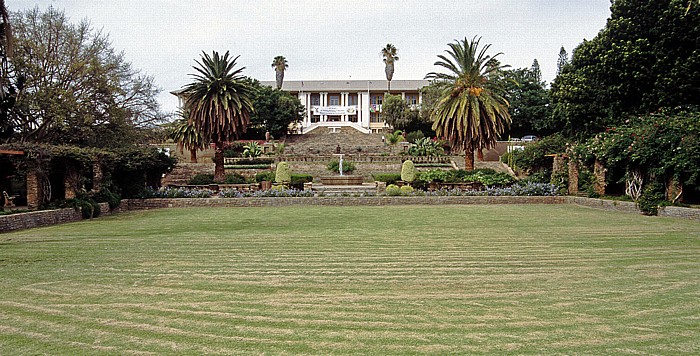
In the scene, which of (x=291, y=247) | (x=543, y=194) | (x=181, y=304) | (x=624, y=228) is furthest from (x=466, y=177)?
(x=181, y=304)

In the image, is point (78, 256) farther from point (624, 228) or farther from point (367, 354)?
point (624, 228)

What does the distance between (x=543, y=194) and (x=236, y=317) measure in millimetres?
18881

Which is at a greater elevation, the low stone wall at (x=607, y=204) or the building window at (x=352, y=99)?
the building window at (x=352, y=99)

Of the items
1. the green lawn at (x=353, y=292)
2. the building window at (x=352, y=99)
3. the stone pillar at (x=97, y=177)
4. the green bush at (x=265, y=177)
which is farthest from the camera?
the building window at (x=352, y=99)

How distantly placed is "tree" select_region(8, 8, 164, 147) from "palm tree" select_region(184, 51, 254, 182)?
5890 mm

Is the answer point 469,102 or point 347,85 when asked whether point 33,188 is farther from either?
point 347,85

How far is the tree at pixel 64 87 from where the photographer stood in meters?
19.3

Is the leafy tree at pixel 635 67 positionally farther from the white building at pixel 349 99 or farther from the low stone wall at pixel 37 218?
the white building at pixel 349 99

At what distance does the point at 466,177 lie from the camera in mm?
26422

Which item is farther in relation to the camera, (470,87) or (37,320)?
(470,87)

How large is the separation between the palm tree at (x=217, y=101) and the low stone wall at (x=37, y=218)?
13.8 m

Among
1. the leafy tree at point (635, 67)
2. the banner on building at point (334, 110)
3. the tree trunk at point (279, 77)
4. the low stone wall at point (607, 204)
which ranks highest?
the tree trunk at point (279, 77)

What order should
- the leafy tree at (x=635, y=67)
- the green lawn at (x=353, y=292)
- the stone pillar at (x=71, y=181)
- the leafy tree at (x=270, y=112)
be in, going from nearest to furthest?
1. the green lawn at (x=353, y=292)
2. the stone pillar at (x=71, y=181)
3. the leafy tree at (x=635, y=67)
4. the leafy tree at (x=270, y=112)

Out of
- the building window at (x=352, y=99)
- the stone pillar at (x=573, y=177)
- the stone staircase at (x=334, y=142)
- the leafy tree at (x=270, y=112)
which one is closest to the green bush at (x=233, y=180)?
the stone staircase at (x=334, y=142)
